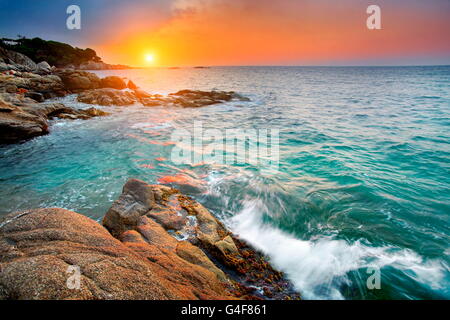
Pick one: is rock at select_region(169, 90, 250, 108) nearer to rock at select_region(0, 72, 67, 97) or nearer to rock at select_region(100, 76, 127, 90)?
rock at select_region(0, 72, 67, 97)

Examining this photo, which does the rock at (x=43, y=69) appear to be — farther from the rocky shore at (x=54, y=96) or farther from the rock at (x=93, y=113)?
the rock at (x=93, y=113)

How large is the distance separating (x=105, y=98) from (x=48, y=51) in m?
101

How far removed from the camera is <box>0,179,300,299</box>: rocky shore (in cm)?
267

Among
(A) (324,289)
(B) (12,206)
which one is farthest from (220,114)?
(A) (324,289)

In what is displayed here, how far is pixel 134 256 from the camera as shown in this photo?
352cm

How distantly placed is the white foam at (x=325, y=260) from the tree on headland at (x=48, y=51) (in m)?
112

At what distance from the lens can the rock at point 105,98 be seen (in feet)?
91.2

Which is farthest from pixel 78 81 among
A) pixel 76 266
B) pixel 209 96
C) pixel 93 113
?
pixel 76 266

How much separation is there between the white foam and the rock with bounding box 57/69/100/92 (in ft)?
142

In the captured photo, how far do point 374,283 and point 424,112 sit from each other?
23305 millimetres

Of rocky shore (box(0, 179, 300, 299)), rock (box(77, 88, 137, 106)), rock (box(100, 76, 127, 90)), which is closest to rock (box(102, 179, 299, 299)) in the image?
rocky shore (box(0, 179, 300, 299))

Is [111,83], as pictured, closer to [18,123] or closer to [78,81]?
[78,81]

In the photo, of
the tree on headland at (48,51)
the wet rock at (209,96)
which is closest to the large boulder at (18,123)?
the wet rock at (209,96)
